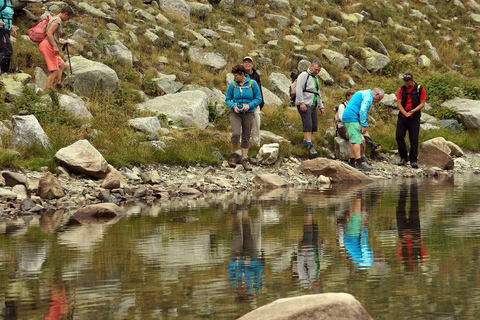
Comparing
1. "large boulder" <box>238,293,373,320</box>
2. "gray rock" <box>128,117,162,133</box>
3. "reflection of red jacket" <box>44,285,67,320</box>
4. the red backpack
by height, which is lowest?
"reflection of red jacket" <box>44,285,67,320</box>

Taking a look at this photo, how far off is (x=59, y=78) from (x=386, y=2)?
27.1 metres

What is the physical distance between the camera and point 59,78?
17.9m

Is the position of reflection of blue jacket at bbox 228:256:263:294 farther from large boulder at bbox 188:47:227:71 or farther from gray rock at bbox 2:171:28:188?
large boulder at bbox 188:47:227:71

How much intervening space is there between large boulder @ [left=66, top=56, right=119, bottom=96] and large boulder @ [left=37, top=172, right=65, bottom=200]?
7.60 m

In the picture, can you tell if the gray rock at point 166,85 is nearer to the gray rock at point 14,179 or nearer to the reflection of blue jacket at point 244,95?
the reflection of blue jacket at point 244,95

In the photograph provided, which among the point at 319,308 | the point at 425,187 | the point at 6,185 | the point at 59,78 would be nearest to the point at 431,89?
the point at 425,187

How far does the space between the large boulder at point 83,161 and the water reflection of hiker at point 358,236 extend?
5.12m

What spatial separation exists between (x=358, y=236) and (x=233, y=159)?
29.3 feet

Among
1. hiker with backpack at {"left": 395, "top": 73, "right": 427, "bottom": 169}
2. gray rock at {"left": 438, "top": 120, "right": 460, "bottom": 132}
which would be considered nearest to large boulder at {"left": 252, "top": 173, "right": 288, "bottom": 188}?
hiker with backpack at {"left": 395, "top": 73, "right": 427, "bottom": 169}

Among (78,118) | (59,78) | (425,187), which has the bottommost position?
(425,187)

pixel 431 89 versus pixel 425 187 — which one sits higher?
pixel 431 89

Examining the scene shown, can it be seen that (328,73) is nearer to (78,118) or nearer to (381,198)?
(78,118)

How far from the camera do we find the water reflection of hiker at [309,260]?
5.26 metres

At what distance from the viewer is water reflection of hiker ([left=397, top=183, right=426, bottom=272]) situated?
20.1 feet
